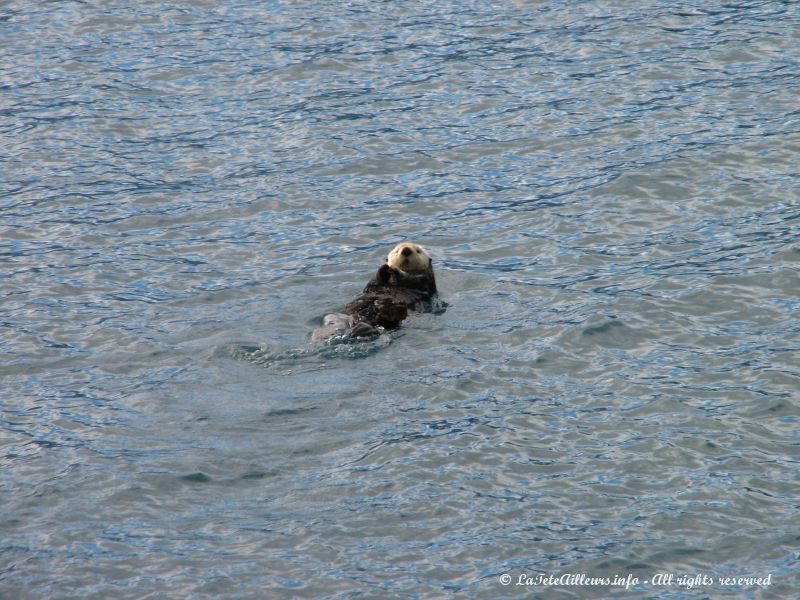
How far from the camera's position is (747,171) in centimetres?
1186

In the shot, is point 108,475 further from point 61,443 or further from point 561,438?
point 561,438

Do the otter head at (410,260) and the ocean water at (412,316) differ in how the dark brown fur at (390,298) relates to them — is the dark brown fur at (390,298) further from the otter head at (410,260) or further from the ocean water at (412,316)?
the ocean water at (412,316)

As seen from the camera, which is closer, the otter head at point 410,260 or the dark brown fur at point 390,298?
the dark brown fur at point 390,298

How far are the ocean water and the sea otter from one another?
169 mm

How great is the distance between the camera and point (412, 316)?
935 centimetres

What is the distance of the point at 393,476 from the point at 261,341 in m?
2.35

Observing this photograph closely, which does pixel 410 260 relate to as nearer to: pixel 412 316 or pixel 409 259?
pixel 409 259

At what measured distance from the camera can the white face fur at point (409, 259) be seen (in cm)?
979

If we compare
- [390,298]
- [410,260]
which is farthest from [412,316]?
[410,260]

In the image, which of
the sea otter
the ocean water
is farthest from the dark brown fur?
the ocean water

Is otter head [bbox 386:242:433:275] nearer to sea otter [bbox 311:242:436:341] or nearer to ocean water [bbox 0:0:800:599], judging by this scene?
sea otter [bbox 311:242:436:341]

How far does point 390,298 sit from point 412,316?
0.27 metres

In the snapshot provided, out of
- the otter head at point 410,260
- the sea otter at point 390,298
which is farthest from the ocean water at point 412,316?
the otter head at point 410,260

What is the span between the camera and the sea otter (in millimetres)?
8742
